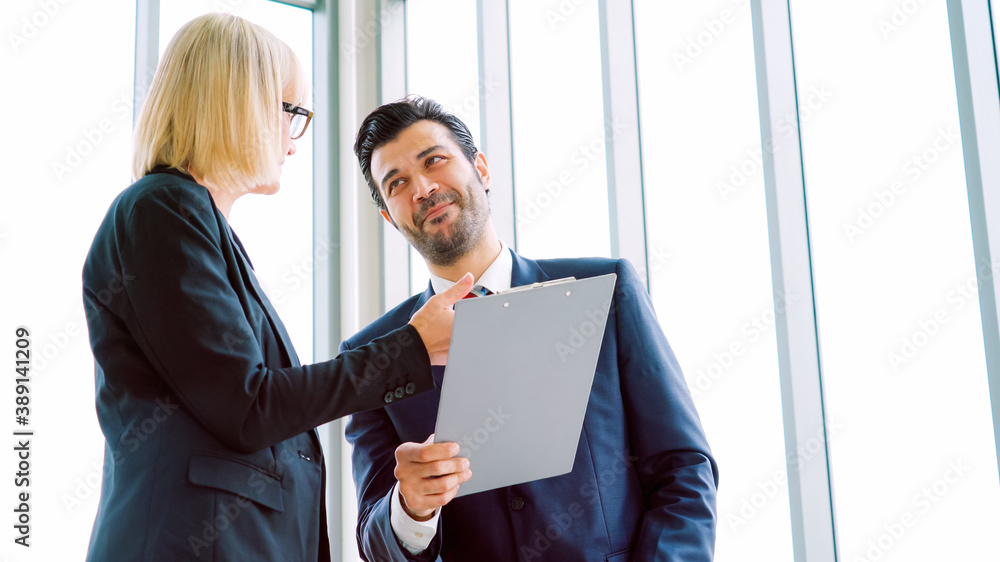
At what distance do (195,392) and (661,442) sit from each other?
0.86m

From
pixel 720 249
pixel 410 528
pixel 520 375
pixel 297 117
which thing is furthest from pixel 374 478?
pixel 720 249

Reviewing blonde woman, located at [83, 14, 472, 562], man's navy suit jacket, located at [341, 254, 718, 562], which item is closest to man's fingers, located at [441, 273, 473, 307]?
blonde woman, located at [83, 14, 472, 562]

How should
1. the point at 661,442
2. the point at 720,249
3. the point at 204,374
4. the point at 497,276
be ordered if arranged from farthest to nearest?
the point at 720,249 < the point at 497,276 < the point at 661,442 < the point at 204,374

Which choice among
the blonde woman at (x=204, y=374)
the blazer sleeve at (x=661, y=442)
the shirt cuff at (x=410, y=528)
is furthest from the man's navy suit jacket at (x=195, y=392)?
the blazer sleeve at (x=661, y=442)

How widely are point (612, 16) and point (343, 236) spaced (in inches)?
69.4

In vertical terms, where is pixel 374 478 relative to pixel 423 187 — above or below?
below

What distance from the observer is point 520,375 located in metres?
1.21

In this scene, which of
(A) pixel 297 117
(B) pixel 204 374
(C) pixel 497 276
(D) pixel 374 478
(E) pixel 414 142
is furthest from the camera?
(E) pixel 414 142

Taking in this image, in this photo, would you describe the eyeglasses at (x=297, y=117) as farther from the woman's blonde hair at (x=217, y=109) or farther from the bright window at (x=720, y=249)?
the bright window at (x=720, y=249)

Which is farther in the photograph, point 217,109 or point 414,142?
point 414,142

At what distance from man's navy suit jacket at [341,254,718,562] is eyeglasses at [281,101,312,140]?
567mm

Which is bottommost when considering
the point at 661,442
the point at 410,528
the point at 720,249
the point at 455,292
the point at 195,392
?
the point at 410,528

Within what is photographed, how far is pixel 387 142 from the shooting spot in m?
1.94

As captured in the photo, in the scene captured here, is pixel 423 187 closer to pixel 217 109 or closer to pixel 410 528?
pixel 217 109
